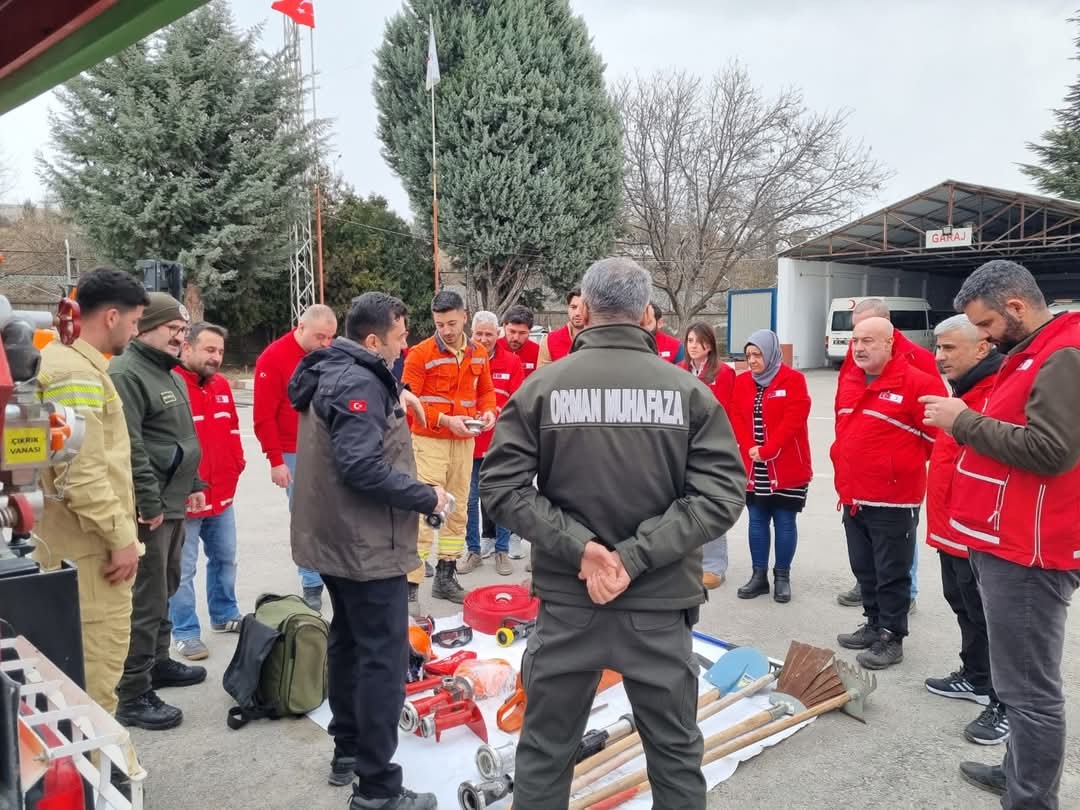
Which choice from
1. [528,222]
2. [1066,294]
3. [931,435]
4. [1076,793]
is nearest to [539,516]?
[1076,793]

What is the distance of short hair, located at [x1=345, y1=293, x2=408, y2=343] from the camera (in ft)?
10.4

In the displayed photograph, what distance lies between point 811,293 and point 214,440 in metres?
27.0

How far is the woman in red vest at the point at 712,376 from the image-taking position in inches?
229

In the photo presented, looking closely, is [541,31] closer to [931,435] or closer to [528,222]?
[528,222]

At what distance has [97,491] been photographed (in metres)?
2.86

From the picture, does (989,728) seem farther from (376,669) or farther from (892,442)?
(376,669)

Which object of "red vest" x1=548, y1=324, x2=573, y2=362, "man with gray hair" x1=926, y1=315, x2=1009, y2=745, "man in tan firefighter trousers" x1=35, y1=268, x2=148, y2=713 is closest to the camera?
"man in tan firefighter trousers" x1=35, y1=268, x2=148, y2=713

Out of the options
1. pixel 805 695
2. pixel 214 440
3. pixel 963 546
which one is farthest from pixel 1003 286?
pixel 214 440

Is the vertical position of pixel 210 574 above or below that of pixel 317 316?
below

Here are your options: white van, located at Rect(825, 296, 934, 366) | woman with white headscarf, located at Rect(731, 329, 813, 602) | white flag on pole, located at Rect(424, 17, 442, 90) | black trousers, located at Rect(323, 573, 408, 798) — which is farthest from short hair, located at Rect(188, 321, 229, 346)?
white van, located at Rect(825, 296, 934, 366)

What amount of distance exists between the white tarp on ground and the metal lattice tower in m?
21.4

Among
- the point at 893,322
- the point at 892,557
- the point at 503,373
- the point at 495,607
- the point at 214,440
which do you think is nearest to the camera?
the point at 892,557

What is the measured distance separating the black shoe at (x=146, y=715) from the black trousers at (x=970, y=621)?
3.93 meters

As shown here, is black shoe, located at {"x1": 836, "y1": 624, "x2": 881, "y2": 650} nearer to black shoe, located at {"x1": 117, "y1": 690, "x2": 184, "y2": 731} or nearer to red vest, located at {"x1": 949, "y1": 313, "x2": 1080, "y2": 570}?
red vest, located at {"x1": 949, "y1": 313, "x2": 1080, "y2": 570}
